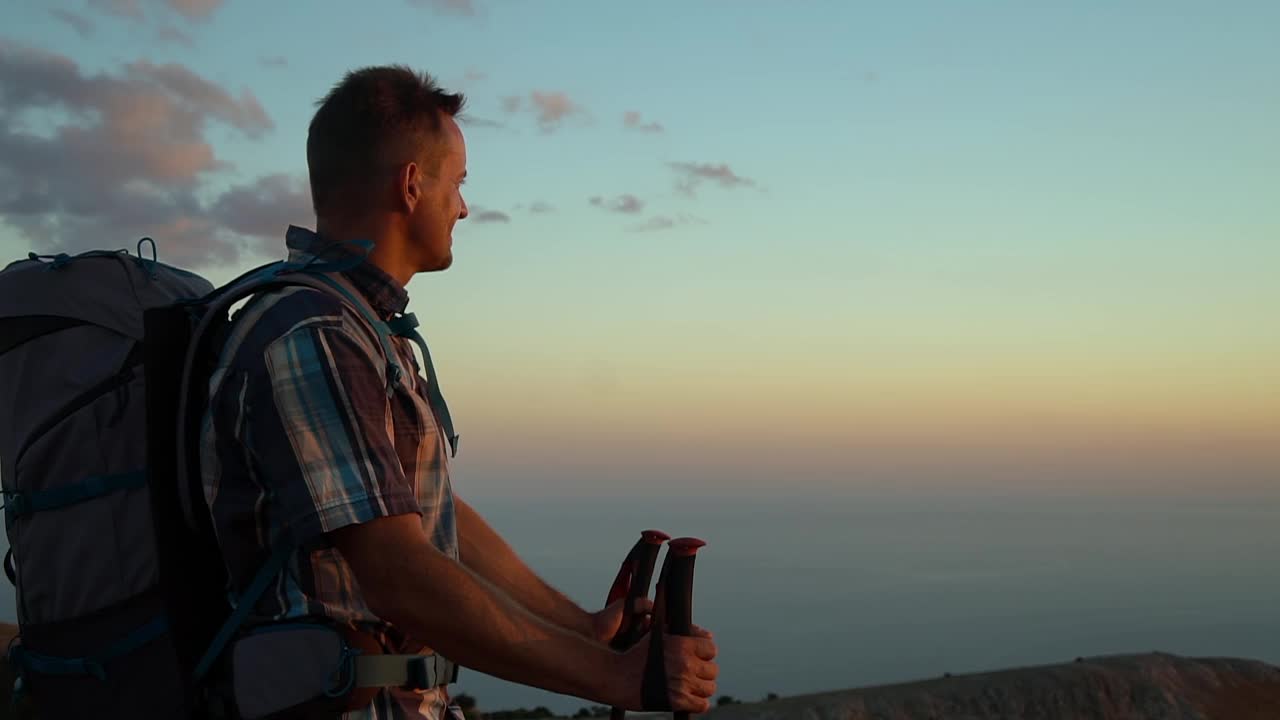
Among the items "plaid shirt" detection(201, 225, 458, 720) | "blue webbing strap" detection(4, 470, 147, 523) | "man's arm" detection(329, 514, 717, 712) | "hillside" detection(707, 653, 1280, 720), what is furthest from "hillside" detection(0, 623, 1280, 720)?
"blue webbing strap" detection(4, 470, 147, 523)

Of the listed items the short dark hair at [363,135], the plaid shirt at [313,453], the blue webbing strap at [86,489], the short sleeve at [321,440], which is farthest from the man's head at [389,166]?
the blue webbing strap at [86,489]

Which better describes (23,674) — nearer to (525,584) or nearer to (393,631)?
(393,631)

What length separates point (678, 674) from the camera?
115 inches

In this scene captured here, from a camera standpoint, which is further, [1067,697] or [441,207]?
[1067,697]

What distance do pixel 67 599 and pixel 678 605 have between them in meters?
1.53

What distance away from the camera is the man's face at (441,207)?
11.2ft

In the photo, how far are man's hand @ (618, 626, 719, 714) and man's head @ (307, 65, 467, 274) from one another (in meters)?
1.24

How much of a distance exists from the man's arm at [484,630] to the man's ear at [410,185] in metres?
0.96

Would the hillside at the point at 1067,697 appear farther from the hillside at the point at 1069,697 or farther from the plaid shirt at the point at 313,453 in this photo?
the plaid shirt at the point at 313,453

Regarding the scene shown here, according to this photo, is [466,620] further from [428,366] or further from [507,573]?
[507,573]

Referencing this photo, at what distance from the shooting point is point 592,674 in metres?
2.96

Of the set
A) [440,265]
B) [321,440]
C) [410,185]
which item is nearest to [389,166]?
[410,185]

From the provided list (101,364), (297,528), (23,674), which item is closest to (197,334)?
(101,364)

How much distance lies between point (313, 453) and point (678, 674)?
99 cm
